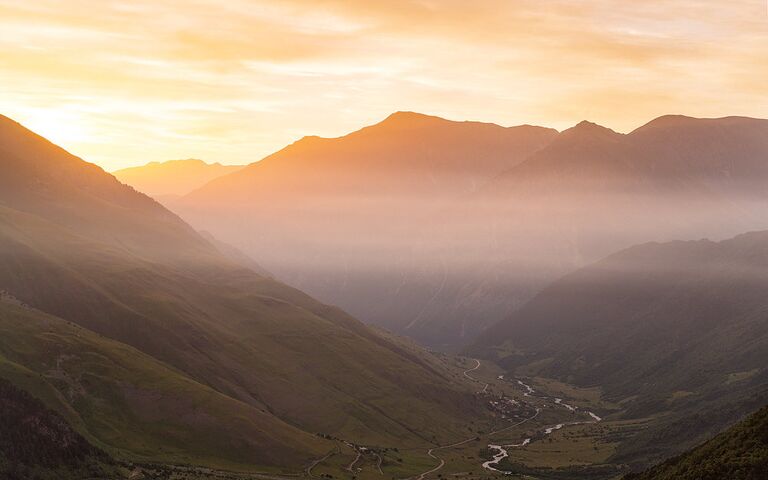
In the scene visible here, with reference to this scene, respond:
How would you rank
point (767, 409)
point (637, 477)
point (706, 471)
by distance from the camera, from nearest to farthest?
point (706, 471), point (767, 409), point (637, 477)

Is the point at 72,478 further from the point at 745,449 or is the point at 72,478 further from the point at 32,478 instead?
the point at 745,449

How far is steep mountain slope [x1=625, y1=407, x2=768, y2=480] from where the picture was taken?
339 ft

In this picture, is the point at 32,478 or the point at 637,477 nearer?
the point at 637,477

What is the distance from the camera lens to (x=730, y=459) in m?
109

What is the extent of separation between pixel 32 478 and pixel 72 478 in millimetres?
9925

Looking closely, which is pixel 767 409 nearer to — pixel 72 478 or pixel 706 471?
pixel 706 471

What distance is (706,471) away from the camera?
108m

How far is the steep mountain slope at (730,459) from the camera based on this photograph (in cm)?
10325

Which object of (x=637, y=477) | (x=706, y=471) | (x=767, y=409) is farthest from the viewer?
(x=637, y=477)

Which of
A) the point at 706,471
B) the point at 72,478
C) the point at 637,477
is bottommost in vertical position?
the point at 72,478

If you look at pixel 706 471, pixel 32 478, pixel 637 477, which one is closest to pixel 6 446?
pixel 32 478

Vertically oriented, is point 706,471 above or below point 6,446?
above

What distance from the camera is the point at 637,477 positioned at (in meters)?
142

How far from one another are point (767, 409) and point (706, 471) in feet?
64.4
